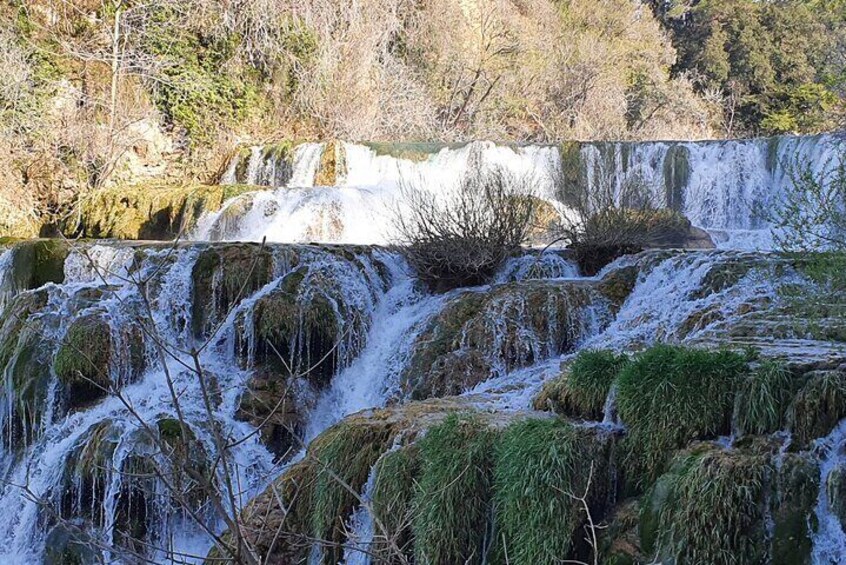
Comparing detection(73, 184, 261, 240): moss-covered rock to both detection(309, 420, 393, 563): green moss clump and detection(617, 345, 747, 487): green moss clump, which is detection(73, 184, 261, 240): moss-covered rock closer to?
detection(309, 420, 393, 563): green moss clump

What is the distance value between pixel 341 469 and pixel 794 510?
2.59m

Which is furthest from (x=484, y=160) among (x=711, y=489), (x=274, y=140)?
(x=711, y=489)

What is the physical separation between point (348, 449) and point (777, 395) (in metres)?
2.50

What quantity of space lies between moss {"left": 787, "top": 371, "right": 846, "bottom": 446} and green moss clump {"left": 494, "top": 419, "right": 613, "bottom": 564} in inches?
38.0

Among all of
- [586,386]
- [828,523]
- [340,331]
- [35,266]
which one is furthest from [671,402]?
[35,266]

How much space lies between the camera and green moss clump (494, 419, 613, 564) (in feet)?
14.6

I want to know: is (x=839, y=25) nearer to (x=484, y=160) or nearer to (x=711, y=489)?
(x=484, y=160)

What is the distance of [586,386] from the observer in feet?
17.4

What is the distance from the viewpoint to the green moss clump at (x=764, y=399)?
4.41 metres

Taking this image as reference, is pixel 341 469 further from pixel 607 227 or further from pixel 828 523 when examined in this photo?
pixel 607 227

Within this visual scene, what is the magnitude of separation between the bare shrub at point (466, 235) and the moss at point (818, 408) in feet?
17.7

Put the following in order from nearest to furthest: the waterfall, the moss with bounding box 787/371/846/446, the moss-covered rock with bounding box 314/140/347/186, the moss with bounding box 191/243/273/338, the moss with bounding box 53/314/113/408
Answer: the waterfall < the moss with bounding box 787/371/846/446 < the moss with bounding box 53/314/113/408 < the moss with bounding box 191/243/273/338 < the moss-covered rock with bounding box 314/140/347/186

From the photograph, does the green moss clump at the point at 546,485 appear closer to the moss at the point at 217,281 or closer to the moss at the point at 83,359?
the moss at the point at 83,359

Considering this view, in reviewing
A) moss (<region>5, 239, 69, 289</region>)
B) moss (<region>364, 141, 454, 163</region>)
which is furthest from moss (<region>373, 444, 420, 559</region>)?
moss (<region>364, 141, 454, 163</region>)
